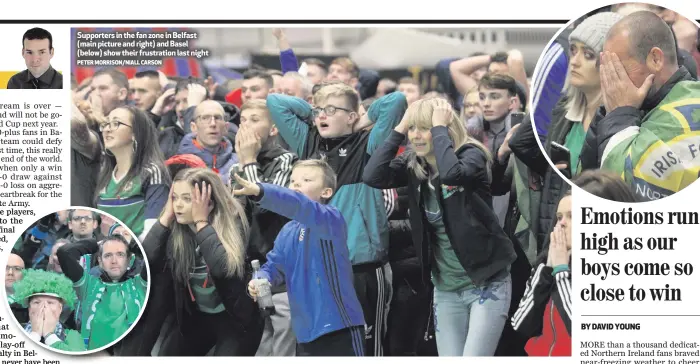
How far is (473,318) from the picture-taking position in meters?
9.10

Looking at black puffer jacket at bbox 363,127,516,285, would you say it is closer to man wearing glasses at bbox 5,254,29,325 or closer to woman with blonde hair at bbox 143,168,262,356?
woman with blonde hair at bbox 143,168,262,356

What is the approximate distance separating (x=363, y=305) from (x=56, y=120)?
2.45 meters

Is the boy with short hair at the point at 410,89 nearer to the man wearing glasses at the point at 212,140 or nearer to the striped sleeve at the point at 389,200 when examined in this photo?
the striped sleeve at the point at 389,200

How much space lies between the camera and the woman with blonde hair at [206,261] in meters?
9.25

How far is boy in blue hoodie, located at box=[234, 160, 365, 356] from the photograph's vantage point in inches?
359

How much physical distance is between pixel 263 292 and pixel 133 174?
1.25 meters

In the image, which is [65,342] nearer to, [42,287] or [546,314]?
[42,287]

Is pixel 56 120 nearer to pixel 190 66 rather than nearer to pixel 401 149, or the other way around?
pixel 190 66

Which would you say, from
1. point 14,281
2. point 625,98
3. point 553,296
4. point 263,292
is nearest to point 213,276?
point 263,292

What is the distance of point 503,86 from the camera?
9.21 metres

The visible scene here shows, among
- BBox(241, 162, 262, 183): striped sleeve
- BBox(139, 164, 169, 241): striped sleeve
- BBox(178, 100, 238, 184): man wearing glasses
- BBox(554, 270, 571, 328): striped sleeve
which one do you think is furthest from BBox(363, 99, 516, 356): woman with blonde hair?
BBox(139, 164, 169, 241): striped sleeve

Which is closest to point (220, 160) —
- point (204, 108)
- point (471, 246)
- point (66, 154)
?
point (204, 108)

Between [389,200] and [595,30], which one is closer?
[595,30]


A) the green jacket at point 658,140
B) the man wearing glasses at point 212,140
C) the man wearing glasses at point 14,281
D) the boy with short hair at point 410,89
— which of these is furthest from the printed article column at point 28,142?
the green jacket at point 658,140
